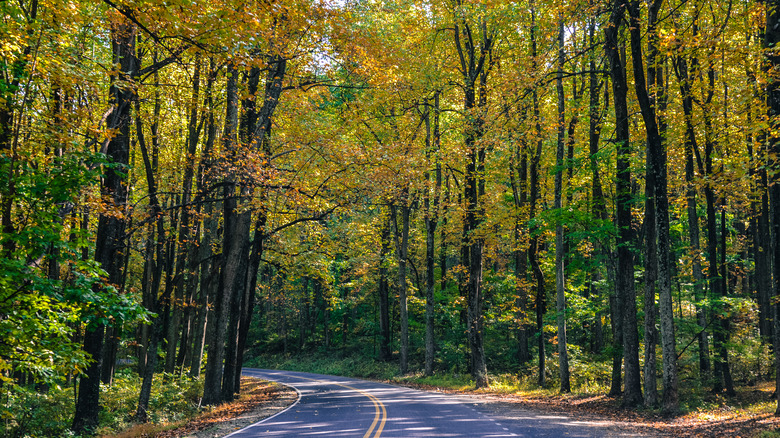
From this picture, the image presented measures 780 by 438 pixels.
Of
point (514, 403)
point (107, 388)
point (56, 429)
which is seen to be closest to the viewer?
point (56, 429)

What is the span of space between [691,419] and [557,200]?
8.70m

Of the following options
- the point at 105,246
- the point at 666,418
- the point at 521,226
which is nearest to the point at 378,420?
the point at 666,418

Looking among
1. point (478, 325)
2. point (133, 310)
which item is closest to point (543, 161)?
point (478, 325)

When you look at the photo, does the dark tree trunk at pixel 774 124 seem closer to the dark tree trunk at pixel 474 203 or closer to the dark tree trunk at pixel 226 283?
the dark tree trunk at pixel 474 203

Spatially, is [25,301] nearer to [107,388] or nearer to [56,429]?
[56,429]

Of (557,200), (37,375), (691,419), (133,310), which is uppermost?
(557,200)

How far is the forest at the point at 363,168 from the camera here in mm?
7676

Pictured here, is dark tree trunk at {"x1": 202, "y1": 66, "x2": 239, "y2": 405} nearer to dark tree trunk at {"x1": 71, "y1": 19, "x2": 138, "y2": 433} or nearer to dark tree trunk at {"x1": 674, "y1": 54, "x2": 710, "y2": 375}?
dark tree trunk at {"x1": 71, "y1": 19, "x2": 138, "y2": 433}

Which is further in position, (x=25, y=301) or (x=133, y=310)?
(x=133, y=310)

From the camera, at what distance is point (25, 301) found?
23.5 ft

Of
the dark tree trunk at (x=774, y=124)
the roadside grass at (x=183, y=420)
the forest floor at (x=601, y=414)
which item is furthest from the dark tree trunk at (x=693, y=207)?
the roadside grass at (x=183, y=420)

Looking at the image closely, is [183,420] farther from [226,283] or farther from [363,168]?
[363,168]

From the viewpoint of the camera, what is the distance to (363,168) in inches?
622

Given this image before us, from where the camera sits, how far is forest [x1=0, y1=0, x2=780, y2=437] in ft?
25.2
